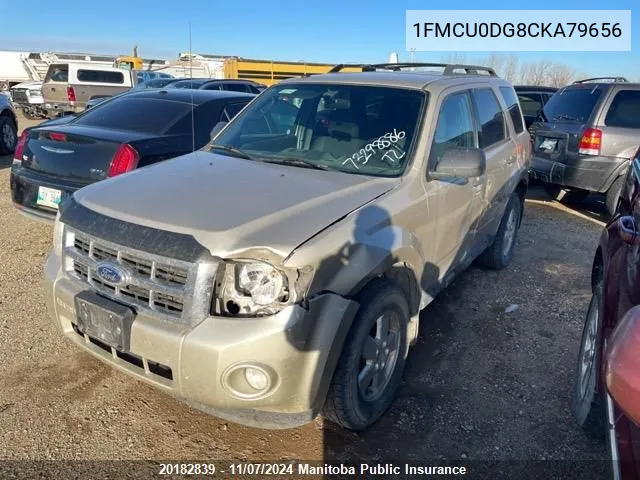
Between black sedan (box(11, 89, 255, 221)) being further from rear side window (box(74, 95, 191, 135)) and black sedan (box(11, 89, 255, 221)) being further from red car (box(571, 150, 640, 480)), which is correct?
red car (box(571, 150, 640, 480))

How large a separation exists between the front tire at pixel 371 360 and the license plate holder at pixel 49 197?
326cm

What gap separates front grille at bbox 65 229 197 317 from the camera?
2.26 m

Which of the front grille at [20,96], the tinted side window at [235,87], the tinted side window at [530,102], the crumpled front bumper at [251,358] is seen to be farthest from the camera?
the front grille at [20,96]

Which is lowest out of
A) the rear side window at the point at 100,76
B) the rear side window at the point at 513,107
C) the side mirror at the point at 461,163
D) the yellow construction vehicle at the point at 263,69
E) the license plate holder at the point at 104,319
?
the license plate holder at the point at 104,319

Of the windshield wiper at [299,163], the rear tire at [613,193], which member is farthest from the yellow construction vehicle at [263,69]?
the windshield wiper at [299,163]

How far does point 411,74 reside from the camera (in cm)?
404

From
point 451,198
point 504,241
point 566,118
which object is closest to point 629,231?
point 451,198

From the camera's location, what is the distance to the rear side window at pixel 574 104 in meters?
7.23

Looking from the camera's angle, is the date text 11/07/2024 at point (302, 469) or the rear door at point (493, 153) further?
the rear door at point (493, 153)

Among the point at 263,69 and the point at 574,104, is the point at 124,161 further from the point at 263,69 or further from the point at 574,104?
the point at 263,69

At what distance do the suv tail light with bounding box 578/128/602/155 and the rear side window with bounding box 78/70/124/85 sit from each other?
16.8 metres

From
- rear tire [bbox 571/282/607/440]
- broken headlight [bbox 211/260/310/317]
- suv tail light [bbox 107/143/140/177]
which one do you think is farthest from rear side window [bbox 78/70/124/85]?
rear tire [bbox 571/282/607/440]

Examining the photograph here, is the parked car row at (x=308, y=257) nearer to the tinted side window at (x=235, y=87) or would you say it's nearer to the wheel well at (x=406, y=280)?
the wheel well at (x=406, y=280)

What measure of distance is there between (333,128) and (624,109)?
17.8 feet
